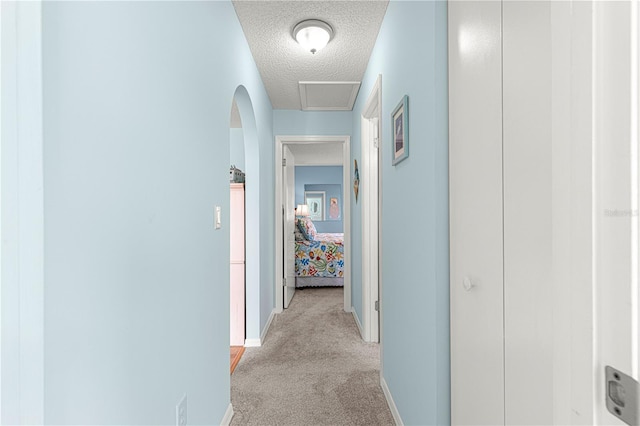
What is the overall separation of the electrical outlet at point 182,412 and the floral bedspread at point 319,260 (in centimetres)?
383

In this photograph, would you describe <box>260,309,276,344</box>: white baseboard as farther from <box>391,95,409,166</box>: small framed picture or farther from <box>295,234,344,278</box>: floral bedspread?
<box>391,95,409,166</box>: small framed picture

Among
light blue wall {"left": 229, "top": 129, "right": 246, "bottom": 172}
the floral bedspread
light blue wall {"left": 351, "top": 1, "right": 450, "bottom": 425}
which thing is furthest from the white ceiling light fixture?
the floral bedspread

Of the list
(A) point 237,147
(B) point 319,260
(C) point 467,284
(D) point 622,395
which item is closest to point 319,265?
(B) point 319,260

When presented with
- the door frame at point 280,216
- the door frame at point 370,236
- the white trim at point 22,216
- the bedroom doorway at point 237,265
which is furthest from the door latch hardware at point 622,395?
the door frame at point 280,216

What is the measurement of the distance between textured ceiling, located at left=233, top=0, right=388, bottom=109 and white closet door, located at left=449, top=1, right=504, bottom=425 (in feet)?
3.23

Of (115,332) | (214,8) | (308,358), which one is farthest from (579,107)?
(308,358)

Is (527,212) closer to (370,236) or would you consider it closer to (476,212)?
(476,212)

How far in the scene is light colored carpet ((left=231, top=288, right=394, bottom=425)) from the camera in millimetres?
1820

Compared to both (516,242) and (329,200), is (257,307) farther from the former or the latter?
(329,200)

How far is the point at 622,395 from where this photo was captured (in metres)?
0.42

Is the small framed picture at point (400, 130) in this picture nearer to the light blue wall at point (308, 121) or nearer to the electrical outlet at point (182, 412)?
the electrical outlet at point (182, 412)

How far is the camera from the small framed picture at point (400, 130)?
1.55 m

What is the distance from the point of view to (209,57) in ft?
4.99

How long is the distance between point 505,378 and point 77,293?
1.09 metres
